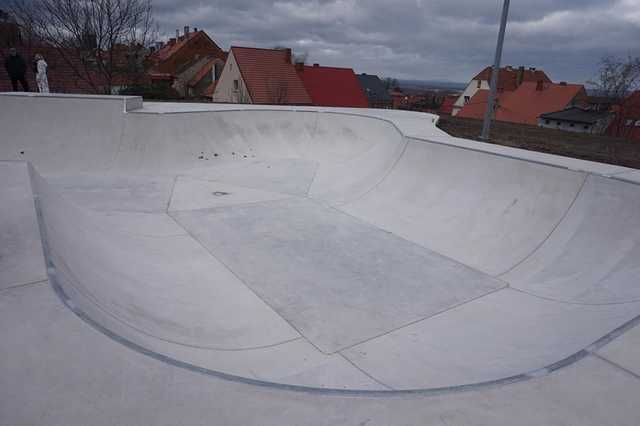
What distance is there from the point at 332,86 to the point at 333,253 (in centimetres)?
2653

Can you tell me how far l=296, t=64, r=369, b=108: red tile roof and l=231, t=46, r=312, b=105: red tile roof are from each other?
1893 millimetres

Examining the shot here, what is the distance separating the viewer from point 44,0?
15703mm

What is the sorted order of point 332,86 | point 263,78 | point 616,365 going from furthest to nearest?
point 332,86 < point 263,78 < point 616,365

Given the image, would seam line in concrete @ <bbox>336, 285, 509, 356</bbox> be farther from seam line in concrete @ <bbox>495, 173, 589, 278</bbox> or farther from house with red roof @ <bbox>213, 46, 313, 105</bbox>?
house with red roof @ <bbox>213, 46, 313, 105</bbox>

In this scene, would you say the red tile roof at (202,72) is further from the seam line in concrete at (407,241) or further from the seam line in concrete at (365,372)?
the seam line in concrete at (365,372)

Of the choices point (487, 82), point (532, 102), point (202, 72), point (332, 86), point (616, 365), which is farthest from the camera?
point (487, 82)

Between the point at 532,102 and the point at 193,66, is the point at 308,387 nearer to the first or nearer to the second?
the point at 532,102

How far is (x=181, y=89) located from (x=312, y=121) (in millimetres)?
30926

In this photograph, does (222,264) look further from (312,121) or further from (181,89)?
(181,89)

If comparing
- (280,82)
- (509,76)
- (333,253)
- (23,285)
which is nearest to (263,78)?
(280,82)

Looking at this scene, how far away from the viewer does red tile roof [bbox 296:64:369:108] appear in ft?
95.0

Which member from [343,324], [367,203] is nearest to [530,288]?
[343,324]

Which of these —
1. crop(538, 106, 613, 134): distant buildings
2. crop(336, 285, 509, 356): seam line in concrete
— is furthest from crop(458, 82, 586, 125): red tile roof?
crop(336, 285, 509, 356): seam line in concrete

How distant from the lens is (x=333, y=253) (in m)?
5.78
